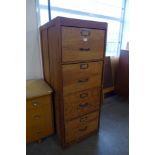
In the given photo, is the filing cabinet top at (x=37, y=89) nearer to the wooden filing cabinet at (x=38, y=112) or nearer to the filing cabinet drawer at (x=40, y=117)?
the wooden filing cabinet at (x=38, y=112)

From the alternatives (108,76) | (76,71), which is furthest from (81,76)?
(108,76)

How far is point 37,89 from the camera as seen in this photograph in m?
1.46

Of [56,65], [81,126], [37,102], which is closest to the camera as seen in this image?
[56,65]

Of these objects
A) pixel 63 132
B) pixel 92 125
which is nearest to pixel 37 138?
pixel 63 132

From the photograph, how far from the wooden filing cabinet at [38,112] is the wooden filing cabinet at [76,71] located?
0.14m

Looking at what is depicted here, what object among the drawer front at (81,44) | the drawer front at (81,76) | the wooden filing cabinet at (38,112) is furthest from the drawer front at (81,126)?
the drawer front at (81,44)

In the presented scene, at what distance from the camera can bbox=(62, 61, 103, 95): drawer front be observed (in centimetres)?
122

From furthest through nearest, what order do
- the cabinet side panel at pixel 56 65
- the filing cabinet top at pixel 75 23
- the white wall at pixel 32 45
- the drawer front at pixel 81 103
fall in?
the white wall at pixel 32 45
the drawer front at pixel 81 103
the cabinet side panel at pixel 56 65
the filing cabinet top at pixel 75 23

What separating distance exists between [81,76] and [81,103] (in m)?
0.31

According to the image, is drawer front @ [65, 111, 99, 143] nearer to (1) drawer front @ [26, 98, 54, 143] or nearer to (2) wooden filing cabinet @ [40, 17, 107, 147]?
(2) wooden filing cabinet @ [40, 17, 107, 147]

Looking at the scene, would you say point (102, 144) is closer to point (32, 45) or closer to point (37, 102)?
point (37, 102)

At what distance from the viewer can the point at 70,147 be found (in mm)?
1491

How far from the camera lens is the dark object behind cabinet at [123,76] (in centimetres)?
252
